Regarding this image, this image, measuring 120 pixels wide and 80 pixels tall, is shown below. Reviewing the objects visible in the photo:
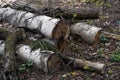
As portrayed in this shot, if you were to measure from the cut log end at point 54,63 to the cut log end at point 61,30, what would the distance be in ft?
2.09

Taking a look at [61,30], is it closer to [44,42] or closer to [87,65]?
[44,42]

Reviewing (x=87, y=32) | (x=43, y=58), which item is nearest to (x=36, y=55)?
(x=43, y=58)

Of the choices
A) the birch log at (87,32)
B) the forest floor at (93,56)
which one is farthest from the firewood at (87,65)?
the birch log at (87,32)

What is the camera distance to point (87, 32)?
263 inches

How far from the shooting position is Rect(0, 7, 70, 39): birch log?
239 inches

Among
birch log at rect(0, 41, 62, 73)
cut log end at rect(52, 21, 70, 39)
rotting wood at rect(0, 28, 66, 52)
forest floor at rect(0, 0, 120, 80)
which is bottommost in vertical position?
forest floor at rect(0, 0, 120, 80)

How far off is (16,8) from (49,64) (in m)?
2.57

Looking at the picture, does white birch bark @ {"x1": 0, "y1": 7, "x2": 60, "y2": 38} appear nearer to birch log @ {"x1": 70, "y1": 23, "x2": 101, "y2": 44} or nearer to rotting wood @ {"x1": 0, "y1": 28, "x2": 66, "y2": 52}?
rotting wood @ {"x1": 0, "y1": 28, "x2": 66, "y2": 52}

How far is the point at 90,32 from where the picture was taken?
665 centimetres

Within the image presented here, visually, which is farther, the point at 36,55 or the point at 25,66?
the point at 25,66

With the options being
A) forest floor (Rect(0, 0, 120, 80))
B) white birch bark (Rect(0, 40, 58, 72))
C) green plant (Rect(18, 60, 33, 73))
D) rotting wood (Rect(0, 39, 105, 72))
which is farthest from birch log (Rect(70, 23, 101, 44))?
green plant (Rect(18, 60, 33, 73))

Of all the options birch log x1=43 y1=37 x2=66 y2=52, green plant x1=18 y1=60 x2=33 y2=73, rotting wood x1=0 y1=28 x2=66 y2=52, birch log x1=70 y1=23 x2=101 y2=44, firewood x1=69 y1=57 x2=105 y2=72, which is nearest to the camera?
firewood x1=69 y1=57 x2=105 y2=72

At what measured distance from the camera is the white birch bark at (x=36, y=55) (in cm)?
554

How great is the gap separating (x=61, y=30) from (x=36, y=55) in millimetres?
917
